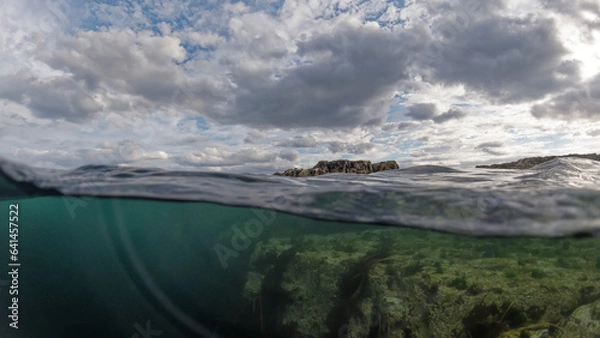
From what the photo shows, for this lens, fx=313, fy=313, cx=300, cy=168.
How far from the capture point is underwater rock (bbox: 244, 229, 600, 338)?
578cm

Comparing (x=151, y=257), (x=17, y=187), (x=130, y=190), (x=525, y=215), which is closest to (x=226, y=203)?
(x=130, y=190)

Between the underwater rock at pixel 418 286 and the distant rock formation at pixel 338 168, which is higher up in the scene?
the distant rock formation at pixel 338 168

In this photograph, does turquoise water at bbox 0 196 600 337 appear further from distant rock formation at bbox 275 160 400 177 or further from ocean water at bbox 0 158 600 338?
distant rock formation at bbox 275 160 400 177

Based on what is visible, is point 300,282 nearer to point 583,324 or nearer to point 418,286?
point 418,286

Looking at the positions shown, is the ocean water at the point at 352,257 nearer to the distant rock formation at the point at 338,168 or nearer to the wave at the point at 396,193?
the wave at the point at 396,193

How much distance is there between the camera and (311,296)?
7340 mm

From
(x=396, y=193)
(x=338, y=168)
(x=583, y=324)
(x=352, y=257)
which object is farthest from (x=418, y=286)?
(x=338, y=168)

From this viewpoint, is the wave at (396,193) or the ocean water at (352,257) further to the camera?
the wave at (396,193)

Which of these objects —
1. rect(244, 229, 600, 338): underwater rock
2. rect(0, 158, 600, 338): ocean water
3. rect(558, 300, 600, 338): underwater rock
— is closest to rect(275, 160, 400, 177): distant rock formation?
rect(0, 158, 600, 338): ocean water

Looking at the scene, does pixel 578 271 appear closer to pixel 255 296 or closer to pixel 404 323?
pixel 404 323

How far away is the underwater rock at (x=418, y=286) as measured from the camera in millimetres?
5777

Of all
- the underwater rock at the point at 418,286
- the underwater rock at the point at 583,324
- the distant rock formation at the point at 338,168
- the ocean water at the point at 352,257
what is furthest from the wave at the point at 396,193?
the distant rock formation at the point at 338,168

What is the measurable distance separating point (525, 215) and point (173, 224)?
14527 mm

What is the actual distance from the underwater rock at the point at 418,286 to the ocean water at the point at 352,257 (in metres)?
0.03
